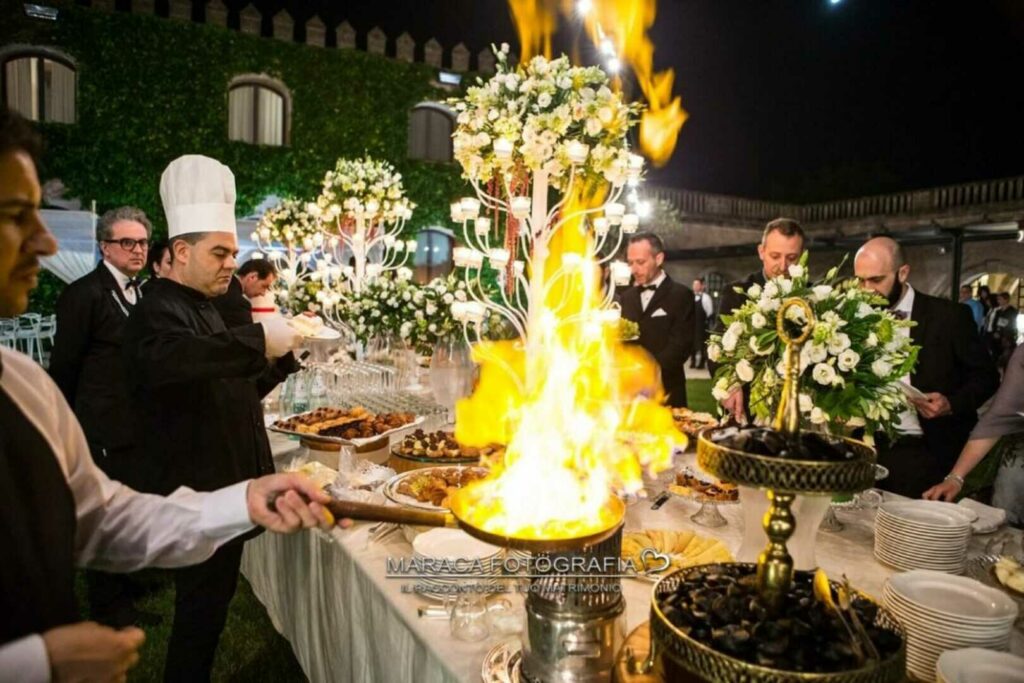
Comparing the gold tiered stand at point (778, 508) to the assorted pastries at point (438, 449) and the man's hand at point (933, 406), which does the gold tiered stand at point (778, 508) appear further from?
the man's hand at point (933, 406)

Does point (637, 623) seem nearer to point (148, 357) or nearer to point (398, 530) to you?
point (398, 530)

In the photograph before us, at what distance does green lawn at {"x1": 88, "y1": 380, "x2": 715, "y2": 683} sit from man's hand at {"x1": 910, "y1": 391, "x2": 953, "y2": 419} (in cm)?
341

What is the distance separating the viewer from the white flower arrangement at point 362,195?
757 centimetres

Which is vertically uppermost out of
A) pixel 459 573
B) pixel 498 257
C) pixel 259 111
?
pixel 259 111

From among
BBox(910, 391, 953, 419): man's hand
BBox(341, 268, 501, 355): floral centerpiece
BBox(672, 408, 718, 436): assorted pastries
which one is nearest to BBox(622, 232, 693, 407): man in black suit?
BBox(672, 408, 718, 436): assorted pastries

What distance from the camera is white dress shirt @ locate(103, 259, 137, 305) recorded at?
4164 mm

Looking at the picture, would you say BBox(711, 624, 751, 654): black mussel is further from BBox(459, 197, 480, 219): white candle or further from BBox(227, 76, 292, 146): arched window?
BBox(227, 76, 292, 146): arched window

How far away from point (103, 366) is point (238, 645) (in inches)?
76.3

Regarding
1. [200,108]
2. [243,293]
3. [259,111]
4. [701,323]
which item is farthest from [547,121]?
[259,111]

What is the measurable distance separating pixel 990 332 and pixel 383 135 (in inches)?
561

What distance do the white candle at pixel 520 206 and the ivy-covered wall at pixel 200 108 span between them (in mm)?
12990

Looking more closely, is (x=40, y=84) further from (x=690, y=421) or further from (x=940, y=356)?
(x=940, y=356)

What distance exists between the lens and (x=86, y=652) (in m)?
1.12

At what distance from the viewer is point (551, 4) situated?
4.06m
